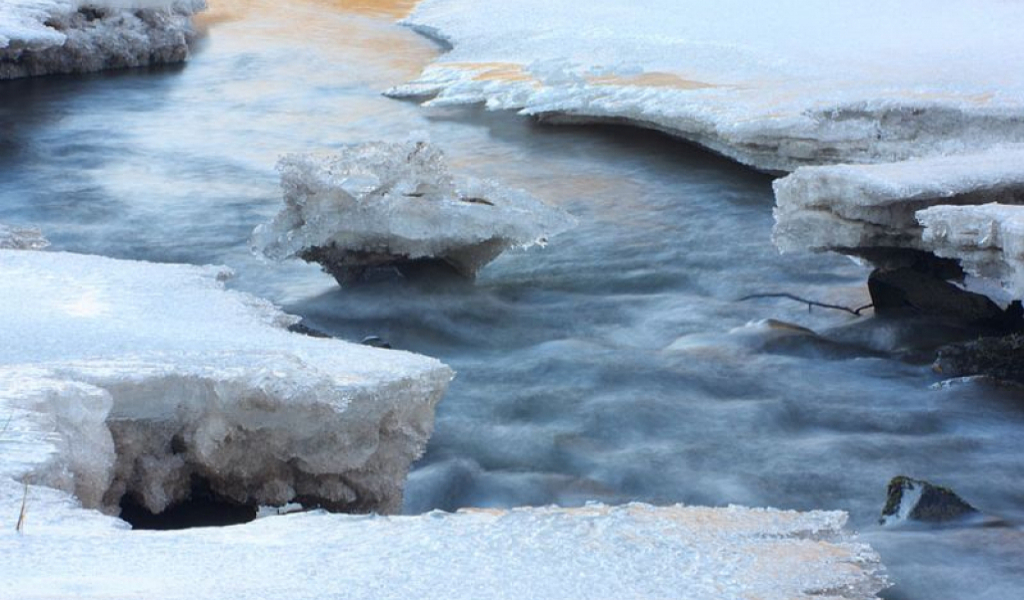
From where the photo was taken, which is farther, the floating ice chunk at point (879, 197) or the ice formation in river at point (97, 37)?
the ice formation in river at point (97, 37)

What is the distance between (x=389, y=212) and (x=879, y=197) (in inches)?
76.8

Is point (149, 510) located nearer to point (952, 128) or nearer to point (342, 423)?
point (342, 423)

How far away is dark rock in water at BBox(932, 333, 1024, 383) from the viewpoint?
480 cm

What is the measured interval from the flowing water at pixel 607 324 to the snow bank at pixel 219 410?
57 centimetres

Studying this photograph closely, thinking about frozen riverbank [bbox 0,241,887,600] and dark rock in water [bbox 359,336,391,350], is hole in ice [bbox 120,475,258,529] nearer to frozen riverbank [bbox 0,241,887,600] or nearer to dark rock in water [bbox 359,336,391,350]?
frozen riverbank [bbox 0,241,887,600]

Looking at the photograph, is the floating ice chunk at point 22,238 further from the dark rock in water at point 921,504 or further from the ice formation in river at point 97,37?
the ice formation in river at point 97,37

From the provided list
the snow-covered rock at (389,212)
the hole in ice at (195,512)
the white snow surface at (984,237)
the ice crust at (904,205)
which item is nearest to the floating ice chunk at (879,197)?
the ice crust at (904,205)

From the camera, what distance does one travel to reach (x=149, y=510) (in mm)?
3242

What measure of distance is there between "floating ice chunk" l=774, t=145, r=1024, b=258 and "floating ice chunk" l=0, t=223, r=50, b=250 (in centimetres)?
332

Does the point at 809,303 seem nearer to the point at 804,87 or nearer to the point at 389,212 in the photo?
the point at 389,212

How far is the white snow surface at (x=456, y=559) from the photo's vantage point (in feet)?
7.12

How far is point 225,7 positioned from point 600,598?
14758 mm

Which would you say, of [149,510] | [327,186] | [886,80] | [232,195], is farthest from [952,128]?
[149,510]

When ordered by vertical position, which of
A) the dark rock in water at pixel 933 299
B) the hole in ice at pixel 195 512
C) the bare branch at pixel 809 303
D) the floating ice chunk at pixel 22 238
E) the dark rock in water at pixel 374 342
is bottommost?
the dark rock in water at pixel 374 342
